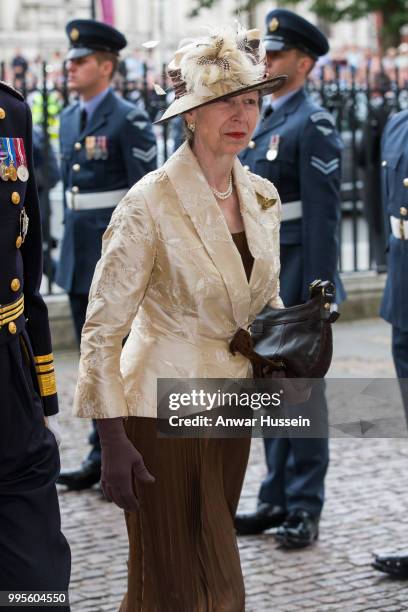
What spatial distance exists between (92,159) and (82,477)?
152 centimetres

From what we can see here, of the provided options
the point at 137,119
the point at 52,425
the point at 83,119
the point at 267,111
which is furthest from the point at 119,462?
the point at 83,119

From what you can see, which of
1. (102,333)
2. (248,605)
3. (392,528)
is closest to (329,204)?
(392,528)

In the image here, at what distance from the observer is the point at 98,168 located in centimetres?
668

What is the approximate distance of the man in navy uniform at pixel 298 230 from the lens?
565 centimetres

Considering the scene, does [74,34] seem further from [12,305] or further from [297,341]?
[12,305]

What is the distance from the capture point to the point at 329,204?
570 centimetres

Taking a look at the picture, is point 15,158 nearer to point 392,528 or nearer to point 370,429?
point 392,528

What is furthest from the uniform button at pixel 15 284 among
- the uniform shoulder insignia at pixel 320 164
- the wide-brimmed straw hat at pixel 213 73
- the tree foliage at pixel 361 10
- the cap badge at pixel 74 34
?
the tree foliage at pixel 361 10

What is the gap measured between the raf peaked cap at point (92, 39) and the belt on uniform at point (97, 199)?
72 centimetres

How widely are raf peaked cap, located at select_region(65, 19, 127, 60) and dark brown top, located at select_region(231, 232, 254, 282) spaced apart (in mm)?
3211

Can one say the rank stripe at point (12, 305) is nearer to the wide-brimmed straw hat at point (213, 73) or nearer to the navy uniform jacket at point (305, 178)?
the wide-brimmed straw hat at point (213, 73)

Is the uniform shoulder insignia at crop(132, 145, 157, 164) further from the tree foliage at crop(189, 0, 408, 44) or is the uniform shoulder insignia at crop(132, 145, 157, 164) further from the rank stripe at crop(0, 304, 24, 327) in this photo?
the tree foliage at crop(189, 0, 408, 44)

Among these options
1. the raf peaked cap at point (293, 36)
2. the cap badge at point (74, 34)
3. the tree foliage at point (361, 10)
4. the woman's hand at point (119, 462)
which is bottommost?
the woman's hand at point (119, 462)

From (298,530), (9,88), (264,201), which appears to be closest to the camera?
(9,88)
